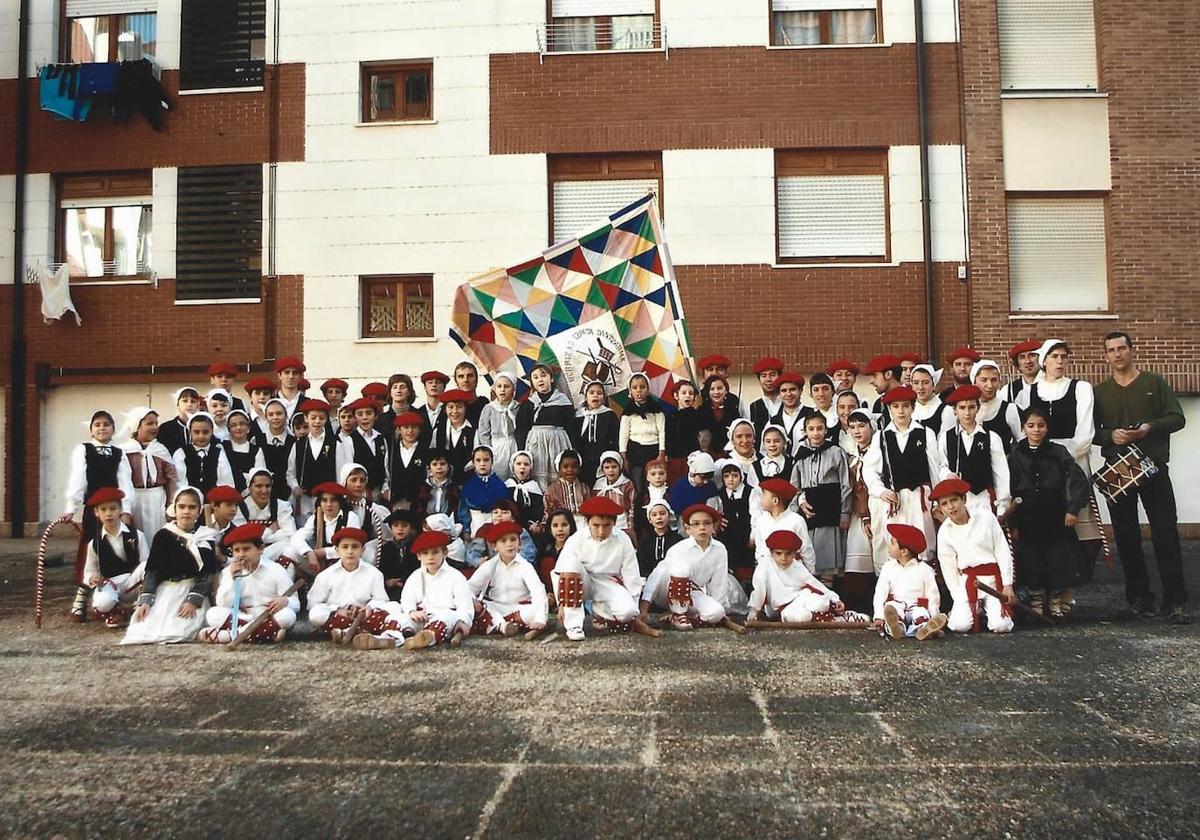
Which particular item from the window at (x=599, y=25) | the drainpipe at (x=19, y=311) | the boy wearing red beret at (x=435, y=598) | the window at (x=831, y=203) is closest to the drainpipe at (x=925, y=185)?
the window at (x=831, y=203)

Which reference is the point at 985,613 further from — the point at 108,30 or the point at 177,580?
the point at 108,30

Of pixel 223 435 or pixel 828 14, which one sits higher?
pixel 828 14

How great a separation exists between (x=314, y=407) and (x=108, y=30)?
9357mm

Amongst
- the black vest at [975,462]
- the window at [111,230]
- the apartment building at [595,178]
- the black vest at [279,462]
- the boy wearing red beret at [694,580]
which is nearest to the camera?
the boy wearing red beret at [694,580]

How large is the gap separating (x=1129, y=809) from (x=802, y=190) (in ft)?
35.8

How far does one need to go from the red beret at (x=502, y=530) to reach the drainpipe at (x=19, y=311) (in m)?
9.91

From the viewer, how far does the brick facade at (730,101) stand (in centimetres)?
1297

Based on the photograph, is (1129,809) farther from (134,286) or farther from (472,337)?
(134,286)

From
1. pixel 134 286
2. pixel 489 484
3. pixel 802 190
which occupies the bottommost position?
pixel 489 484

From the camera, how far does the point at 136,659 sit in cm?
607

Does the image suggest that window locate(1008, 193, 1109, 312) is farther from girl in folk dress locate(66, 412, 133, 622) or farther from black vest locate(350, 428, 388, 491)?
girl in folk dress locate(66, 412, 133, 622)

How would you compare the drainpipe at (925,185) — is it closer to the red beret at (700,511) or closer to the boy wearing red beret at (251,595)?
the red beret at (700,511)

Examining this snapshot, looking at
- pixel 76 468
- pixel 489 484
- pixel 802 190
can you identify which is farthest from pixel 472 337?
pixel 802 190

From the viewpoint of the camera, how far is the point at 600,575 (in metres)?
7.12
